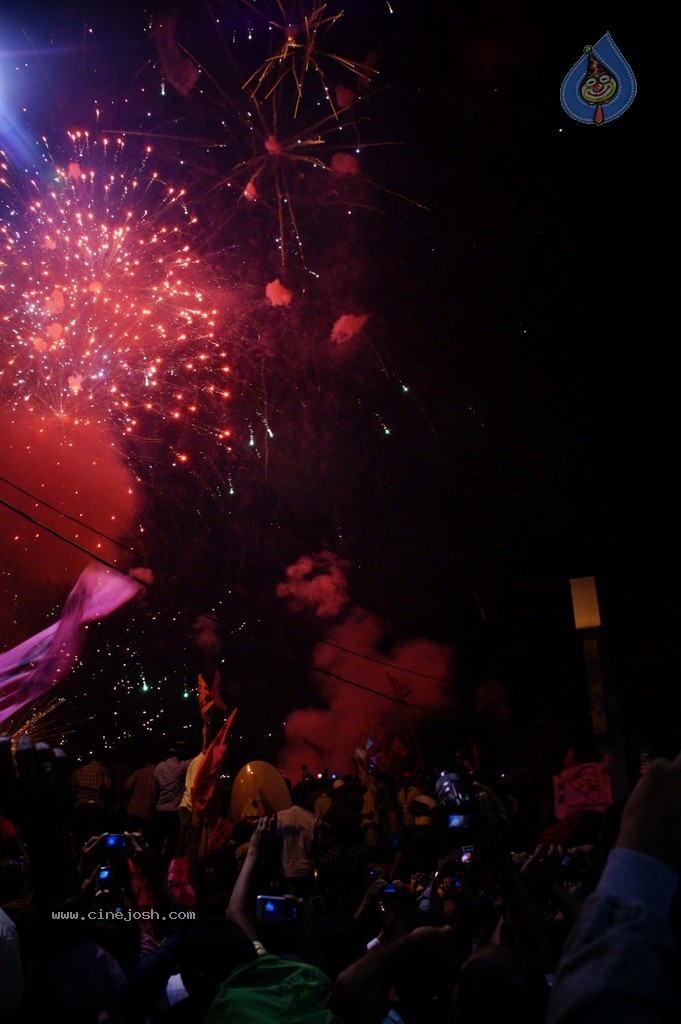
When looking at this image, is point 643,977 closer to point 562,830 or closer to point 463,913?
point 463,913

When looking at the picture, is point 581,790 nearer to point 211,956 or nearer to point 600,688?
point 600,688

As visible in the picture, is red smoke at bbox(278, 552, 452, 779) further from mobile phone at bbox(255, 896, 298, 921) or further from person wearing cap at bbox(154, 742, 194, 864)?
mobile phone at bbox(255, 896, 298, 921)

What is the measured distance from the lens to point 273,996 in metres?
2.01

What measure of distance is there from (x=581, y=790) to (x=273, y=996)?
6364mm

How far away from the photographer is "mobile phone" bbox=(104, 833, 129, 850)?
3467 millimetres

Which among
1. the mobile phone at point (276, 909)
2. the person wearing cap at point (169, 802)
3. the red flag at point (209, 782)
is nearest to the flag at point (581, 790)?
the red flag at point (209, 782)

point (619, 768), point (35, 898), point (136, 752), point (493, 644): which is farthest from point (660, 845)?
point (493, 644)

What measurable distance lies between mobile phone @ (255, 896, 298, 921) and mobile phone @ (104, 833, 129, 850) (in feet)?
2.94

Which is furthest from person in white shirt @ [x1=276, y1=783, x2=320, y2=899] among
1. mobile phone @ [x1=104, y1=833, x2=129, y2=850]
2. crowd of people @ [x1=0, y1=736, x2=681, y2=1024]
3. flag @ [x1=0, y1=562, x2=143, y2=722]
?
mobile phone @ [x1=104, y1=833, x2=129, y2=850]

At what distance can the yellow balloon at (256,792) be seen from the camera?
344 inches

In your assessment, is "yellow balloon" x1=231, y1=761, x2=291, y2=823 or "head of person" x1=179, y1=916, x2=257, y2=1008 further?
"yellow balloon" x1=231, y1=761, x2=291, y2=823

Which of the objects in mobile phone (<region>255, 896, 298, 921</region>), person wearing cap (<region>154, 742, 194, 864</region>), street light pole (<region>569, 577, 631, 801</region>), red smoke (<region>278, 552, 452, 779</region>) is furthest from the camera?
red smoke (<region>278, 552, 452, 779</region>)

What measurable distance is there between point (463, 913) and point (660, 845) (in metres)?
2.84

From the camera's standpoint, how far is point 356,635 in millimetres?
19406
